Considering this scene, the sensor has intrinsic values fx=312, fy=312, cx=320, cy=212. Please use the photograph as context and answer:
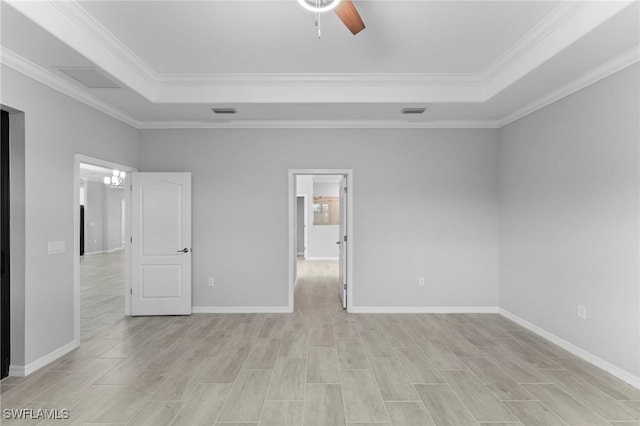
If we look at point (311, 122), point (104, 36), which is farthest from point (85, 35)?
point (311, 122)

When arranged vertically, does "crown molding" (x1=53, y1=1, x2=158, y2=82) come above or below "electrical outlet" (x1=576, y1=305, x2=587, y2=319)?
above

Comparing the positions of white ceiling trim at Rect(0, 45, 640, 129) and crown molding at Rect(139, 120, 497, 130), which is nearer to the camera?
white ceiling trim at Rect(0, 45, 640, 129)

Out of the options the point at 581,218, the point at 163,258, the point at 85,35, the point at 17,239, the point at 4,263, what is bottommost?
the point at 163,258

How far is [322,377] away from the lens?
2787 mm

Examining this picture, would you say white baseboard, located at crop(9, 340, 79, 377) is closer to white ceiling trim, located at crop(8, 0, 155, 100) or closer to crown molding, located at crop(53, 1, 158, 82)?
white ceiling trim, located at crop(8, 0, 155, 100)

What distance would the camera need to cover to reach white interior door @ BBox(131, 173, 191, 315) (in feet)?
14.5

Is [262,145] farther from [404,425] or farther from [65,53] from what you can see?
[404,425]

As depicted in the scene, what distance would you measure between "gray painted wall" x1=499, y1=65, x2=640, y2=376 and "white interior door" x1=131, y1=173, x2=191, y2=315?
179 inches

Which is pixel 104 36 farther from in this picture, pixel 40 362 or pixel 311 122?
pixel 40 362

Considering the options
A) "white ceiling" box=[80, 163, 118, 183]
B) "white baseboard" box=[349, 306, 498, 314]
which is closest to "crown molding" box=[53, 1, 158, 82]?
"white baseboard" box=[349, 306, 498, 314]

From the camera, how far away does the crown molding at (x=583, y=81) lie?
265 cm

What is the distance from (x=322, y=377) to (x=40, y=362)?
2.65 metres

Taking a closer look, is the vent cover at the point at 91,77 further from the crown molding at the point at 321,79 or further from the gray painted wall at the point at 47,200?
the crown molding at the point at 321,79

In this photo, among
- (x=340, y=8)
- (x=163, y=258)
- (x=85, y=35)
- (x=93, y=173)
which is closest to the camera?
(x=340, y=8)
